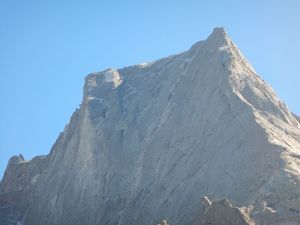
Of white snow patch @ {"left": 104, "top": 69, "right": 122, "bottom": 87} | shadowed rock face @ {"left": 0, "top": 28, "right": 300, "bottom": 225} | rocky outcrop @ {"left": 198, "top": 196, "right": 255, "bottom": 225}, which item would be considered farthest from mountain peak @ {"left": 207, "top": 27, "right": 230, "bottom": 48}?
rocky outcrop @ {"left": 198, "top": 196, "right": 255, "bottom": 225}

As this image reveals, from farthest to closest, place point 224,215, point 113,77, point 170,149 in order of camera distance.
Result: point 113,77 → point 170,149 → point 224,215

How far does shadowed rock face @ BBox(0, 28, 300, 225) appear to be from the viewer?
235ft

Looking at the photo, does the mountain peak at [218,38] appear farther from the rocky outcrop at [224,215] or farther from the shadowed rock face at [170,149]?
the rocky outcrop at [224,215]

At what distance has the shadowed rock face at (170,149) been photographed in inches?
2822

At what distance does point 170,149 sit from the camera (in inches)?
3376

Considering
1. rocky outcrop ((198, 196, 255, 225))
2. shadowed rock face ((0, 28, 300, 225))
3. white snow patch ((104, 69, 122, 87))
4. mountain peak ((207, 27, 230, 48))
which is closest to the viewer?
rocky outcrop ((198, 196, 255, 225))

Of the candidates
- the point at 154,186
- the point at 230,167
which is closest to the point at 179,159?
the point at 154,186

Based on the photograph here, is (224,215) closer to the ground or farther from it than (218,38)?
closer to the ground

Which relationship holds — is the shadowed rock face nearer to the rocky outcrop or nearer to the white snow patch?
the white snow patch

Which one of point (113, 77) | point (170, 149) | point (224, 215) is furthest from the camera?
point (113, 77)

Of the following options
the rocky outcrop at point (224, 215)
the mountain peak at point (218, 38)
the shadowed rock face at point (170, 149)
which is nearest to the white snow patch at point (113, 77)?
the shadowed rock face at point (170, 149)

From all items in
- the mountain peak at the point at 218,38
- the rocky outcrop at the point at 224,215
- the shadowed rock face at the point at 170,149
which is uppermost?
the mountain peak at the point at 218,38

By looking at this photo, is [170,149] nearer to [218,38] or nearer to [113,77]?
[218,38]

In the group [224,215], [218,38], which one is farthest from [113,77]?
[224,215]
